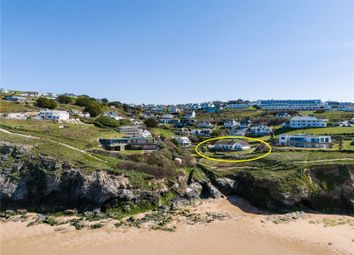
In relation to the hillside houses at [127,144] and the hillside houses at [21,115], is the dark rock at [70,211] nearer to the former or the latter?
the hillside houses at [127,144]

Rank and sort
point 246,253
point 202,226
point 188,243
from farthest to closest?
point 202,226 < point 188,243 < point 246,253

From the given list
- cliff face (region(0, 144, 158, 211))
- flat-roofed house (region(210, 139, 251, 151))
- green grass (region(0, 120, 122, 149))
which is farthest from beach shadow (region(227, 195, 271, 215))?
green grass (region(0, 120, 122, 149))

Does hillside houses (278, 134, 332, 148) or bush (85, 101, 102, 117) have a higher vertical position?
bush (85, 101, 102, 117)

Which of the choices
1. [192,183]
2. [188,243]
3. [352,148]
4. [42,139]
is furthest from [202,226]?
[352,148]

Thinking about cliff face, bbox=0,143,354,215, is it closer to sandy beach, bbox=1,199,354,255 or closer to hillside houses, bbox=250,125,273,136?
sandy beach, bbox=1,199,354,255

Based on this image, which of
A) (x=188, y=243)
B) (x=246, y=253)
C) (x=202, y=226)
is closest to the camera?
(x=246, y=253)

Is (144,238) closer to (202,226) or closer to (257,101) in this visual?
(202,226)
